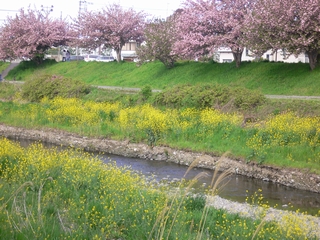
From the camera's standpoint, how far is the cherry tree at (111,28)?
154ft

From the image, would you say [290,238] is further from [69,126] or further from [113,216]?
[69,126]

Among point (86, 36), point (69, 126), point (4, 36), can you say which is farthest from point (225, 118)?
point (4, 36)

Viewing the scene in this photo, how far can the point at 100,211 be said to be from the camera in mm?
9336

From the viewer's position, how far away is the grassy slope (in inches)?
A: 1133

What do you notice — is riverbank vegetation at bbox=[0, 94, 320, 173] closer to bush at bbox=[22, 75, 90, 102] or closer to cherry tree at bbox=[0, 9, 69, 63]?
bush at bbox=[22, 75, 90, 102]

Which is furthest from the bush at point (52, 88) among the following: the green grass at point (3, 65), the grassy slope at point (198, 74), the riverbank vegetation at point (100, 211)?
the green grass at point (3, 65)

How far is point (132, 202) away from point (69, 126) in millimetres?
16957

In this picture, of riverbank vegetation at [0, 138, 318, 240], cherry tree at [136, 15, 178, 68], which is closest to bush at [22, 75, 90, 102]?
cherry tree at [136, 15, 178, 68]

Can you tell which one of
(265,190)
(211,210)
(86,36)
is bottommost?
(265,190)

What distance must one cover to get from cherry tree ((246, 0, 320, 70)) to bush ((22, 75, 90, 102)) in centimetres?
1144

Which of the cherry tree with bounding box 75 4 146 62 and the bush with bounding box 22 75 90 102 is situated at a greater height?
the cherry tree with bounding box 75 4 146 62

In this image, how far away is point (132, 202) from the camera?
31.8 feet

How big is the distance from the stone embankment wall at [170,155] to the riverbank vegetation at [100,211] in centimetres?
234

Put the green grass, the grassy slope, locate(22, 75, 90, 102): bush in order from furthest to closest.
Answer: the green grass → locate(22, 75, 90, 102): bush → the grassy slope
